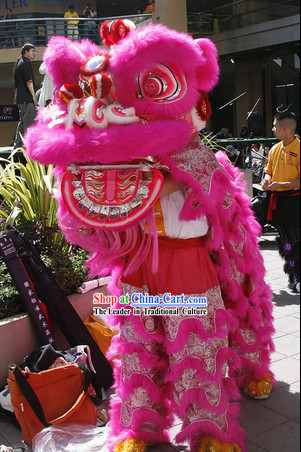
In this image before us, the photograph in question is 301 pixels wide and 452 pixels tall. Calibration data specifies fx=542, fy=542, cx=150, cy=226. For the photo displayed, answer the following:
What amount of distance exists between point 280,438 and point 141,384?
0.72m

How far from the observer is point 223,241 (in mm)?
2488

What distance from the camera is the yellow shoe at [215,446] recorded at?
2.25m

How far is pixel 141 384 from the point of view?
2355 mm

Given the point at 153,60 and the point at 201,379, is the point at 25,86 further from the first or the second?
the point at 201,379

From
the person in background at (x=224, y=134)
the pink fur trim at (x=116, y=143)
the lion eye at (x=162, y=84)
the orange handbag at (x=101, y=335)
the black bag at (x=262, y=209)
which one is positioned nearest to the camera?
the pink fur trim at (x=116, y=143)

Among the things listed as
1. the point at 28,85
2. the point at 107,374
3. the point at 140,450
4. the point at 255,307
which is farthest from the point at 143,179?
the point at 28,85

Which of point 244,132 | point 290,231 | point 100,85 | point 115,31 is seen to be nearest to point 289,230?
point 290,231

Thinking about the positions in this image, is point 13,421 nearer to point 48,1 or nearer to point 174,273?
point 174,273

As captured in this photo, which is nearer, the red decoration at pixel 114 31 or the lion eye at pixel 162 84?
the lion eye at pixel 162 84

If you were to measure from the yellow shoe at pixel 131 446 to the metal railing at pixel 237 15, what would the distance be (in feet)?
5.70

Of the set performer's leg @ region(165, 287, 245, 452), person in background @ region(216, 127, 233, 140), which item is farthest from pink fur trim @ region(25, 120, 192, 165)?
person in background @ region(216, 127, 233, 140)

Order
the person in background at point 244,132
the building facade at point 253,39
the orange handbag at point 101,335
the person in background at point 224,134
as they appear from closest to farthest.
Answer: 1. the building facade at point 253,39
2. the orange handbag at point 101,335
3. the person in background at point 224,134
4. the person in background at point 244,132

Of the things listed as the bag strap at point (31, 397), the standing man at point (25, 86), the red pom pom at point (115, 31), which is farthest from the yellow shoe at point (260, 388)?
the standing man at point (25, 86)

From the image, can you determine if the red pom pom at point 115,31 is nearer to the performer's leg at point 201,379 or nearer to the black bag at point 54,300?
the performer's leg at point 201,379
